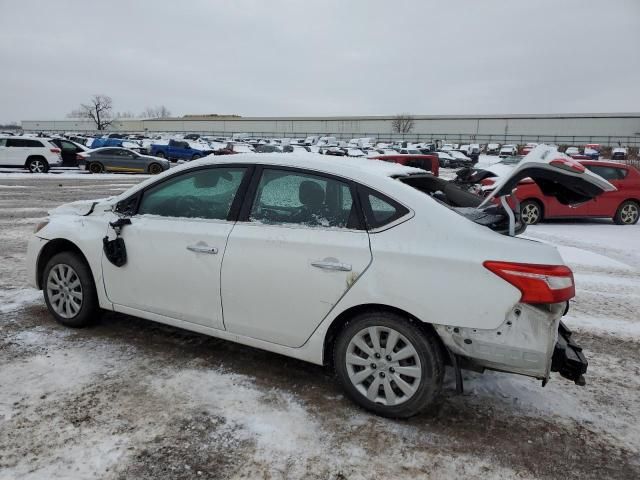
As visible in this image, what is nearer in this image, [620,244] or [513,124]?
[620,244]

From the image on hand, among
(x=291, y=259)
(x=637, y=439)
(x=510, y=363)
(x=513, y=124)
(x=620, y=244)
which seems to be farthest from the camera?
(x=513, y=124)

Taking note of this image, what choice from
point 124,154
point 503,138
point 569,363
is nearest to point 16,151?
point 124,154

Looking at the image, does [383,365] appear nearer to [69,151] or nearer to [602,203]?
[602,203]

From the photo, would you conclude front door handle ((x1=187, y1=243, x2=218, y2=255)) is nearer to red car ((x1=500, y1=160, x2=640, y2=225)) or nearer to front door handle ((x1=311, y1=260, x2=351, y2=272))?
front door handle ((x1=311, y1=260, x2=351, y2=272))

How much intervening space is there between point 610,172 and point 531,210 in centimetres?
248

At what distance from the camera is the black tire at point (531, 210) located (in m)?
11.4

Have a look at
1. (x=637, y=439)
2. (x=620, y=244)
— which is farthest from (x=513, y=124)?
(x=637, y=439)

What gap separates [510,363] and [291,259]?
146cm

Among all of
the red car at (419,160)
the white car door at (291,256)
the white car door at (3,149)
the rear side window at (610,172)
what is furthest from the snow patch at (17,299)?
the white car door at (3,149)

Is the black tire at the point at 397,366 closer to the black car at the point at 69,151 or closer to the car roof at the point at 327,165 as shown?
the car roof at the point at 327,165

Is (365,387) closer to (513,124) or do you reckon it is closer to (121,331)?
(121,331)

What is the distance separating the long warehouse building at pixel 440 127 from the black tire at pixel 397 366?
252 ft

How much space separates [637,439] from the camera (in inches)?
117

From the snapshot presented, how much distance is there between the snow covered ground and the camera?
2625 mm
